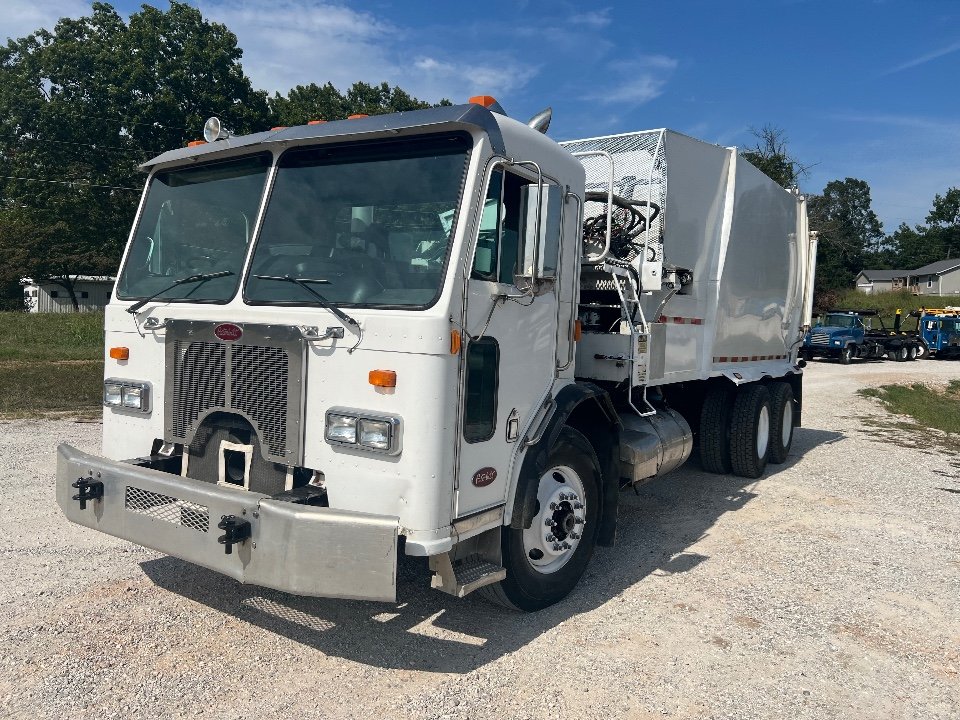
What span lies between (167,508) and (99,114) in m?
37.1

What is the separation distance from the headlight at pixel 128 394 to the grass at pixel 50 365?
741 cm

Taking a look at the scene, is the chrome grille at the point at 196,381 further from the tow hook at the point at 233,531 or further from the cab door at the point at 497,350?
the cab door at the point at 497,350

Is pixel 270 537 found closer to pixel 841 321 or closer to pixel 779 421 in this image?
pixel 779 421

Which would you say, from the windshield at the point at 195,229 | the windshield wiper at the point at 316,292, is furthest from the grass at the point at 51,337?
the windshield wiper at the point at 316,292

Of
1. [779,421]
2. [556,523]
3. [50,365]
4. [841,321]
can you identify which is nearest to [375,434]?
[556,523]

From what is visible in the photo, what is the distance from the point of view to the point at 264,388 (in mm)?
3875

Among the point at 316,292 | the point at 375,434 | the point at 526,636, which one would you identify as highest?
the point at 316,292

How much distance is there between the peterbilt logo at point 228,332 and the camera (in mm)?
3945

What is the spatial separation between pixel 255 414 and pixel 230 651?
48.0 inches

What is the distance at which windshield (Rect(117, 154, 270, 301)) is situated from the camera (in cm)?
419

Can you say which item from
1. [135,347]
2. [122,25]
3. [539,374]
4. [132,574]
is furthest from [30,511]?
[122,25]

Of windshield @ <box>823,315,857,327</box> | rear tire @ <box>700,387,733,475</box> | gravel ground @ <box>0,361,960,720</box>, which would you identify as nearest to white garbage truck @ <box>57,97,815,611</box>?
gravel ground @ <box>0,361,960,720</box>

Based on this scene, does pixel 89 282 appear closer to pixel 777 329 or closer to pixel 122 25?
pixel 122 25

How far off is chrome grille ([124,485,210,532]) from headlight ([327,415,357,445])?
687 mm
